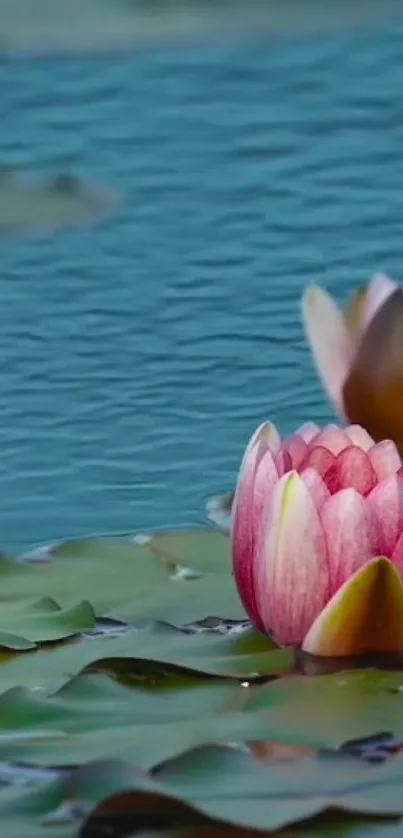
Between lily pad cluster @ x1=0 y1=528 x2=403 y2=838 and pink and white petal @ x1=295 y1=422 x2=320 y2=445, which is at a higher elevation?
pink and white petal @ x1=295 y1=422 x2=320 y2=445

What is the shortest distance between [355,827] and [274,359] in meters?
1.00

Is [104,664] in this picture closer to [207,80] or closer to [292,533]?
[292,533]

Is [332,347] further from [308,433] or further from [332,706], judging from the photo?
[332,706]

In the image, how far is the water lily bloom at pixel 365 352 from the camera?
159 cm

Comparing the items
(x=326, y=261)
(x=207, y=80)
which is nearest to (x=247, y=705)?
(x=326, y=261)

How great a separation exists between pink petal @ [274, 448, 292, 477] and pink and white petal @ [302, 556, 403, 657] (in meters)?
0.10

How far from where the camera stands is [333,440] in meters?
1.38

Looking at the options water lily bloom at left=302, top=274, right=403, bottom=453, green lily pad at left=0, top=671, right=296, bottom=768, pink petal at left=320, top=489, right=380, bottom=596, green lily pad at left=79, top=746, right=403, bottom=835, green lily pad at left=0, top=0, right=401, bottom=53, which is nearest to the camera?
green lily pad at left=79, top=746, right=403, bottom=835

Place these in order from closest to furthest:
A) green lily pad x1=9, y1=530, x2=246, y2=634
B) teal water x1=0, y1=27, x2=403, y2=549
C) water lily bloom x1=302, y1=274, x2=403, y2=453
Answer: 1. green lily pad x1=9, y1=530, x2=246, y2=634
2. water lily bloom x1=302, y1=274, x2=403, y2=453
3. teal water x1=0, y1=27, x2=403, y2=549

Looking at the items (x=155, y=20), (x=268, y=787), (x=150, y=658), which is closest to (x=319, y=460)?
(x=150, y=658)

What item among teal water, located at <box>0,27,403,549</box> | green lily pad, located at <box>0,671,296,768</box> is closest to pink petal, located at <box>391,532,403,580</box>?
green lily pad, located at <box>0,671,296,768</box>

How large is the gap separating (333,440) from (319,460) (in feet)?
0.06

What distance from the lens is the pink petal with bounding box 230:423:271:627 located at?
53.7 inches

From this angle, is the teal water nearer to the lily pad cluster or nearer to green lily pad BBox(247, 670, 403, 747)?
the lily pad cluster
